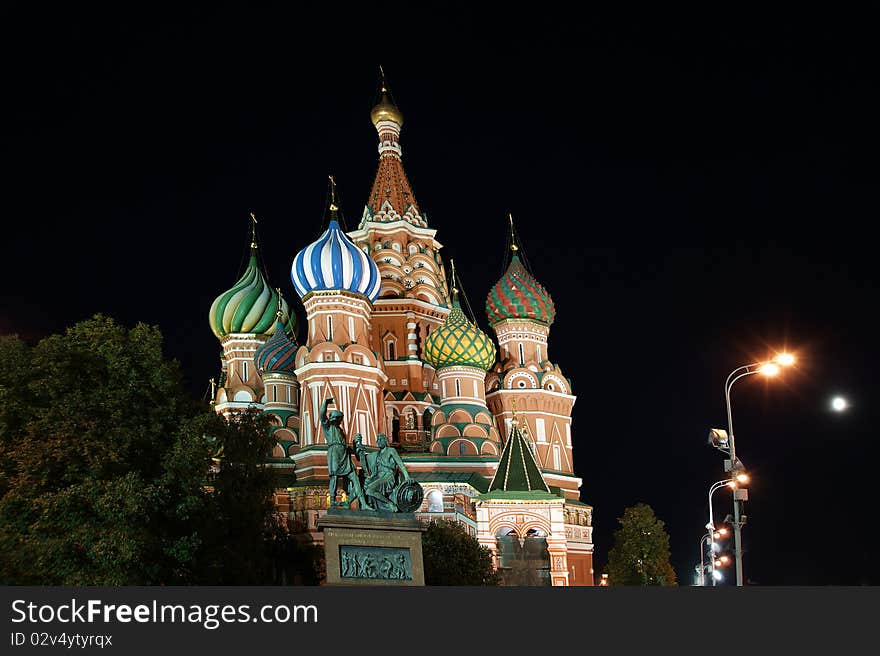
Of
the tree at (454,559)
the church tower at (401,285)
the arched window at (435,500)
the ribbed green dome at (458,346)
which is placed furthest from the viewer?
the church tower at (401,285)

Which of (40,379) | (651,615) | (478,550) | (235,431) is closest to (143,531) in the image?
(40,379)

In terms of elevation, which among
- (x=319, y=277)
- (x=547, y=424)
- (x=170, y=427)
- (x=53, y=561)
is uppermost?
(x=319, y=277)

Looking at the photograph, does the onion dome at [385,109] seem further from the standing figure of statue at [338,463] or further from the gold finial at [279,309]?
the standing figure of statue at [338,463]

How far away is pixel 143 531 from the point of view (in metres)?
23.4

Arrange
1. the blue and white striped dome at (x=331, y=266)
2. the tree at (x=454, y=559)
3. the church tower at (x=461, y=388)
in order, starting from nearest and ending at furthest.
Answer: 1. the tree at (x=454, y=559)
2. the blue and white striped dome at (x=331, y=266)
3. the church tower at (x=461, y=388)

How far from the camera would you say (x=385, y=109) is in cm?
6109

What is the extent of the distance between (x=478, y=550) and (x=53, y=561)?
16.9 meters

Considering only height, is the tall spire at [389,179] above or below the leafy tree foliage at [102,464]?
above

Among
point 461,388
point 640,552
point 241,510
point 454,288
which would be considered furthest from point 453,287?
point 241,510

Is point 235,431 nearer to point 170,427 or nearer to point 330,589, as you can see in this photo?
point 170,427

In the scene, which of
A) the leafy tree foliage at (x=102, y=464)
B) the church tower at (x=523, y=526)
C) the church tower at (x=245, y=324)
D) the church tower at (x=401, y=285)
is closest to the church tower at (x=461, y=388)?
Answer: the church tower at (x=401, y=285)

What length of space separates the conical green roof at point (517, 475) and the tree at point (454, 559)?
13.8 feet

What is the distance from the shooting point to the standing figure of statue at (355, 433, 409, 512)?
23.3 m

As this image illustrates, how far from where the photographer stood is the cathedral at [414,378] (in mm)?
41875
